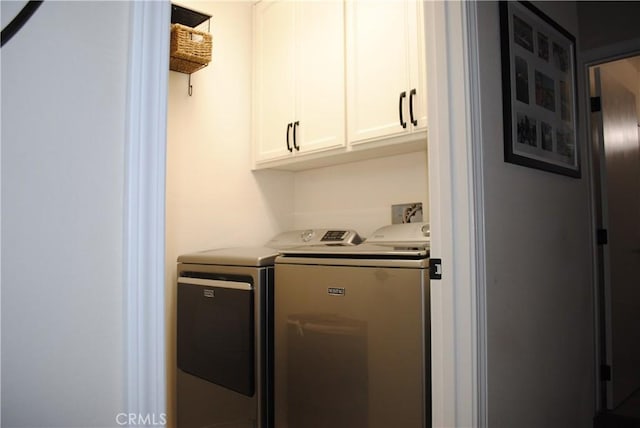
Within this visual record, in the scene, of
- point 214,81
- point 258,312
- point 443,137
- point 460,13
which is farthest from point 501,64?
point 214,81

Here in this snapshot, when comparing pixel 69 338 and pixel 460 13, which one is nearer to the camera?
pixel 69 338

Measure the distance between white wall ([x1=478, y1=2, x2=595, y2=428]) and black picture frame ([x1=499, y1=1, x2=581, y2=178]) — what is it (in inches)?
1.8

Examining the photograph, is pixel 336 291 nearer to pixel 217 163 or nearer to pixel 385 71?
pixel 385 71

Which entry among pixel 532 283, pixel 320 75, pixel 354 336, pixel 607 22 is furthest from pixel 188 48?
pixel 607 22

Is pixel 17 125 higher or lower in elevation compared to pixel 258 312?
higher

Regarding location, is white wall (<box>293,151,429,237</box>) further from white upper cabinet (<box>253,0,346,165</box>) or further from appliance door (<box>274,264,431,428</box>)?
appliance door (<box>274,264,431,428</box>)

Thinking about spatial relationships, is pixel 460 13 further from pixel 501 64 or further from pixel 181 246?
pixel 181 246

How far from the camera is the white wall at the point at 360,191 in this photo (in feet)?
7.38

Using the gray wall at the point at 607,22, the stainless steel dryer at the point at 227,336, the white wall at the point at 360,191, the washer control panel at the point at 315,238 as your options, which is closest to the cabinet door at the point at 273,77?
the white wall at the point at 360,191

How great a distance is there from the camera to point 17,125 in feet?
2.04

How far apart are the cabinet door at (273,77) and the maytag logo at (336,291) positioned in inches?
39.3

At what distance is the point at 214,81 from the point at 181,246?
3.09 ft

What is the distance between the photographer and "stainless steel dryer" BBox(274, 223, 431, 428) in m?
1.41

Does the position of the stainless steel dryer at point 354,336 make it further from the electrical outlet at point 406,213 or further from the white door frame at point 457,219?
the electrical outlet at point 406,213
